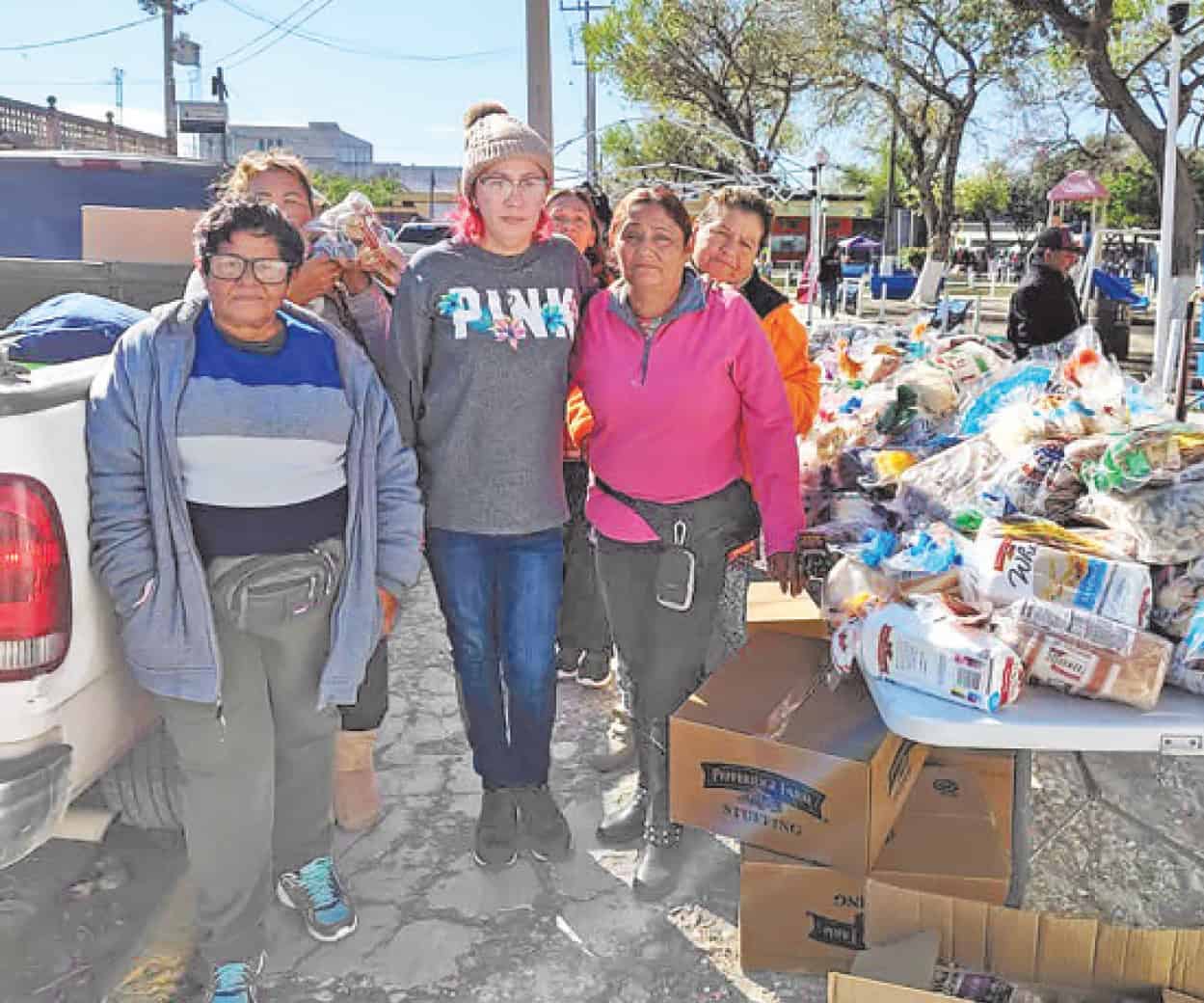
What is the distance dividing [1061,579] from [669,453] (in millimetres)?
988

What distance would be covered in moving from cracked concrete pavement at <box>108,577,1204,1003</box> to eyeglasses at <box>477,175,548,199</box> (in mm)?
1817

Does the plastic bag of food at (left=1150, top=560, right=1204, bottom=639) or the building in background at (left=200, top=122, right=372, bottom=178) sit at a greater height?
the building in background at (left=200, top=122, right=372, bottom=178)

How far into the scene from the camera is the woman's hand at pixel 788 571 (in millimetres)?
2842

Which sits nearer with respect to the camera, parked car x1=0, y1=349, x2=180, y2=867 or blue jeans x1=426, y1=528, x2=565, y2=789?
parked car x1=0, y1=349, x2=180, y2=867

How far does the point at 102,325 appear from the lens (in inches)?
107

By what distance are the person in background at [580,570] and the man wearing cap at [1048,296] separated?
3.30 metres

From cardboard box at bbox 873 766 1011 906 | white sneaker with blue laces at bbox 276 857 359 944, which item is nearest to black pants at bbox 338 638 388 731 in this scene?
white sneaker with blue laces at bbox 276 857 359 944

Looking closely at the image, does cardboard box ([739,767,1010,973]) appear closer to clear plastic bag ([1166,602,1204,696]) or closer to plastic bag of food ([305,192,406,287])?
clear plastic bag ([1166,602,1204,696])

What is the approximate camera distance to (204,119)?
2978 centimetres

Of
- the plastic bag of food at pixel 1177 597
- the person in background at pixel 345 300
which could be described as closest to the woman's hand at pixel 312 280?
the person in background at pixel 345 300

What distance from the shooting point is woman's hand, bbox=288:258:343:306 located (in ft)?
8.99

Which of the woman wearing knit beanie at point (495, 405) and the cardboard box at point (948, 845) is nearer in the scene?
the cardboard box at point (948, 845)

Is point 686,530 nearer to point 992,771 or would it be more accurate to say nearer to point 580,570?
point 992,771

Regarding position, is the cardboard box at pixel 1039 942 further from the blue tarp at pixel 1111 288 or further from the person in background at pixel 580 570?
the blue tarp at pixel 1111 288
